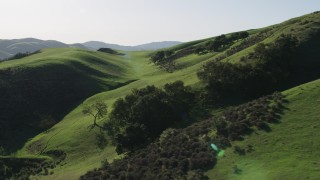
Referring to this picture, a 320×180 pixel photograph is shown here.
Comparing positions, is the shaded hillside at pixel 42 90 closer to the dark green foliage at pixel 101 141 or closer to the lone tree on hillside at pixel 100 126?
the lone tree on hillside at pixel 100 126

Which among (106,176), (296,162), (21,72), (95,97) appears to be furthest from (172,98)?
(21,72)

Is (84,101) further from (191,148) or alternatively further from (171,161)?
(171,161)

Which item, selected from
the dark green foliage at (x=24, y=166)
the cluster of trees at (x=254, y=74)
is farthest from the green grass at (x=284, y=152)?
the dark green foliage at (x=24, y=166)

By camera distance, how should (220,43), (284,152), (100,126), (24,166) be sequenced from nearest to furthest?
(284,152), (24,166), (100,126), (220,43)

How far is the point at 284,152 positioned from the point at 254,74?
41211 mm

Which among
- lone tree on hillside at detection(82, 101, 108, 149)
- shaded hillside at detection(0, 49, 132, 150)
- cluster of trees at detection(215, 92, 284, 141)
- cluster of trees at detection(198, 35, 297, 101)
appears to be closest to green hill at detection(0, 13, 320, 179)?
shaded hillside at detection(0, 49, 132, 150)

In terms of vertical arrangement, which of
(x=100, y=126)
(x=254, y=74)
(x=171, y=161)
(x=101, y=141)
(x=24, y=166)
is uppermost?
(x=254, y=74)

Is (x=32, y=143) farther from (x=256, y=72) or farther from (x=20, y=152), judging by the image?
(x=256, y=72)

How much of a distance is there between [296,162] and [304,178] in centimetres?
401

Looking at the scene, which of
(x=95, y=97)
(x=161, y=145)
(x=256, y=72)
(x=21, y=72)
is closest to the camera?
(x=161, y=145)

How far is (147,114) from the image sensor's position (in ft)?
237

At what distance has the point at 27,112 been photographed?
12069cm

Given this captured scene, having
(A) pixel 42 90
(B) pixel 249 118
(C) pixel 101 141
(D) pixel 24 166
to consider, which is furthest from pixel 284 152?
(A) pixel 42 90

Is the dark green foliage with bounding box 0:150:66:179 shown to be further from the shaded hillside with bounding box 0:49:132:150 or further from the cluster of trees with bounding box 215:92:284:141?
the cluster of trees with bounding box 215:92:284:141
